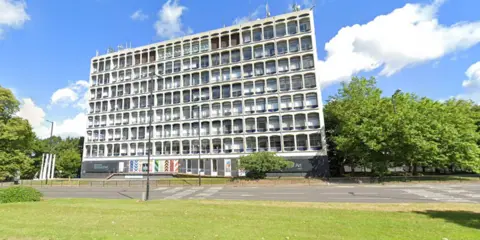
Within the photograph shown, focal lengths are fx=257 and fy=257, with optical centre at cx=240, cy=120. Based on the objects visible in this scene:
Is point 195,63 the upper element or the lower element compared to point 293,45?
upper

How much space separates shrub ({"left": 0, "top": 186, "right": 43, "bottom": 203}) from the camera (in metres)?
16.9

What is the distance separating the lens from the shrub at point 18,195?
16891mm

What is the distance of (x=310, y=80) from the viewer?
4422 cm

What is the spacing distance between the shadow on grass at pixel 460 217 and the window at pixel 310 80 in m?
33.5

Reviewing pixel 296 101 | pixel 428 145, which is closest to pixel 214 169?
pixel 296 101

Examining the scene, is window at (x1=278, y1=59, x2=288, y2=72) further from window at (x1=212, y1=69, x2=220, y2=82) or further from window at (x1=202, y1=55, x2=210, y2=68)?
window at (x1=202, y1=55, x2=210, y2=68)

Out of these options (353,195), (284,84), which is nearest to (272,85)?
(284,84)

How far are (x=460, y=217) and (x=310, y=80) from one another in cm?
3530

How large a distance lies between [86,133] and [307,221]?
64481 millimetres

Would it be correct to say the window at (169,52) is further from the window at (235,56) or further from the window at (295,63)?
the window at (295,63)

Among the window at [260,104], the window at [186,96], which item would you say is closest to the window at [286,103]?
the window at [260,104]

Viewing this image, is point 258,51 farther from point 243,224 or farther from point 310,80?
point 243,224

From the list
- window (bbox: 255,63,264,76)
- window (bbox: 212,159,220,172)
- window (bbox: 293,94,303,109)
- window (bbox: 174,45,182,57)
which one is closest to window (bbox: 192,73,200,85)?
window (bbox: 174,45,182,57)

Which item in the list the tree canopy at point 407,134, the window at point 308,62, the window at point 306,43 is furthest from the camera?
the window at point 306,43
